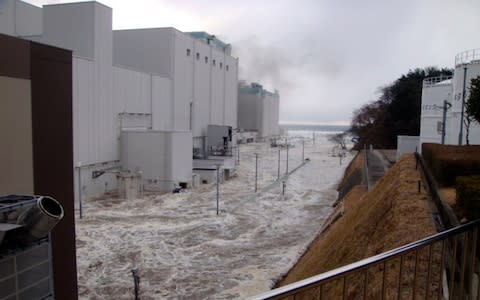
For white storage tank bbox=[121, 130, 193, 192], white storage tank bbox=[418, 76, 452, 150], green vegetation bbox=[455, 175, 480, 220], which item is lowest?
white storage tank bbox=[121, 130, 193, 192]

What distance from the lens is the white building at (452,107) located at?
22.4 m

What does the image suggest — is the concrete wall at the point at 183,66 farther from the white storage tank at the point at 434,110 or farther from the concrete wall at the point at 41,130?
the concrete wall at the point at 41,130

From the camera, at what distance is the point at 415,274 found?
3.03 meters

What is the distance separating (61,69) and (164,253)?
9.57 meters

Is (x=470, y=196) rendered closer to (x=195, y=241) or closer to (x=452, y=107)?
(x=195, y=241)

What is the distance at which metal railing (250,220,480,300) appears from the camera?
2073 mm

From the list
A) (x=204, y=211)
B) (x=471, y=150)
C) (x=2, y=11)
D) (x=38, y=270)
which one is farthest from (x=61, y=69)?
(x=2, y=11)

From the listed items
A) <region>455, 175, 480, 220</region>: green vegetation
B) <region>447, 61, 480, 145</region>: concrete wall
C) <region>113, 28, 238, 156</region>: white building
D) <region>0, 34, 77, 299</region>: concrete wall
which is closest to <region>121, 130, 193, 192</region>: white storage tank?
<region>113, 28, 238, 156</region>: white building

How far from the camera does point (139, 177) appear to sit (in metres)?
27.6

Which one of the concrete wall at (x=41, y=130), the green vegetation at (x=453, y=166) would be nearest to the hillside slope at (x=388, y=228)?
the green vegetation at (x=453, y=166)

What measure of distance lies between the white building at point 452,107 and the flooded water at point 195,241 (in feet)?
26.7

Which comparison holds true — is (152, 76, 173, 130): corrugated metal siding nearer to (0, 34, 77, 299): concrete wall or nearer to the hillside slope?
the hillside slope

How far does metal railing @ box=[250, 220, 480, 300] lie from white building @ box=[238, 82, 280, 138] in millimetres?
77880

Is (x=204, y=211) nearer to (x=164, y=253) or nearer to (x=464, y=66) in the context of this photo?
(x=164, y=253)
